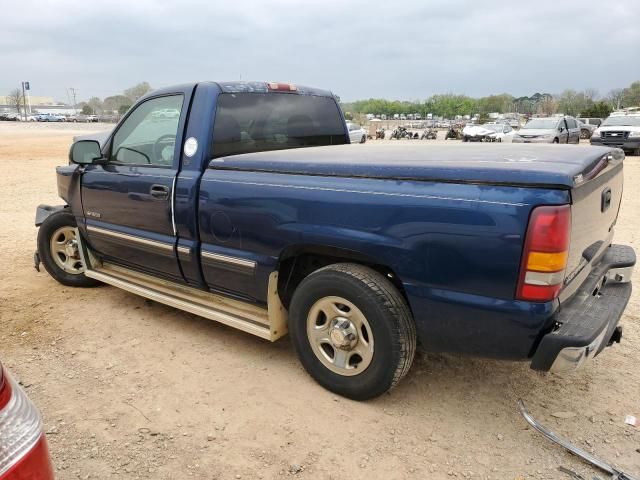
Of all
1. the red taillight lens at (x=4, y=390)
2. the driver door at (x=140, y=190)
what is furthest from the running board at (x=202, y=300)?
the red taillight lens at (x=4, y=390)

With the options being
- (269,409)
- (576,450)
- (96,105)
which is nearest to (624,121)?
(576,450)

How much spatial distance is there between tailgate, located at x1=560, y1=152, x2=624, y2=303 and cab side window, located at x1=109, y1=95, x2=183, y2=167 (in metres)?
2.65

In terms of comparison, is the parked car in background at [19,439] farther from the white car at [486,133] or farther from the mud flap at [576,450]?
the white car at [486,133]

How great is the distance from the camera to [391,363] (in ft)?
9.34

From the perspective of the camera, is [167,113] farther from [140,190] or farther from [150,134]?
Answer: [140,190]

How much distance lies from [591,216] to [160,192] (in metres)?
2.76

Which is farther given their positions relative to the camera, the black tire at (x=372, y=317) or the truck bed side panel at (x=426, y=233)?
the black tire at (x=372, y=317)

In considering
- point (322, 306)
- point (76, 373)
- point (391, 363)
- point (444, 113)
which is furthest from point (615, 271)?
point (444, 113)

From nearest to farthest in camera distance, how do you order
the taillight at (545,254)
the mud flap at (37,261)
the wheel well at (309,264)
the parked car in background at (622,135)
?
the taillight at (545,254) < the wheel well at (309,264) < the mud flap at (37,261) < the parked car in background at (622,135)

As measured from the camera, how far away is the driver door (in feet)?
12.3

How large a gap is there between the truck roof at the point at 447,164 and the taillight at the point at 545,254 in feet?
0.46

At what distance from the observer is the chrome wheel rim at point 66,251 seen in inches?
195

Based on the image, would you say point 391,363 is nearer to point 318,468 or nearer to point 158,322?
point 318,468

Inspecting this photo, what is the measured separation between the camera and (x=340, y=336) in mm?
3002
